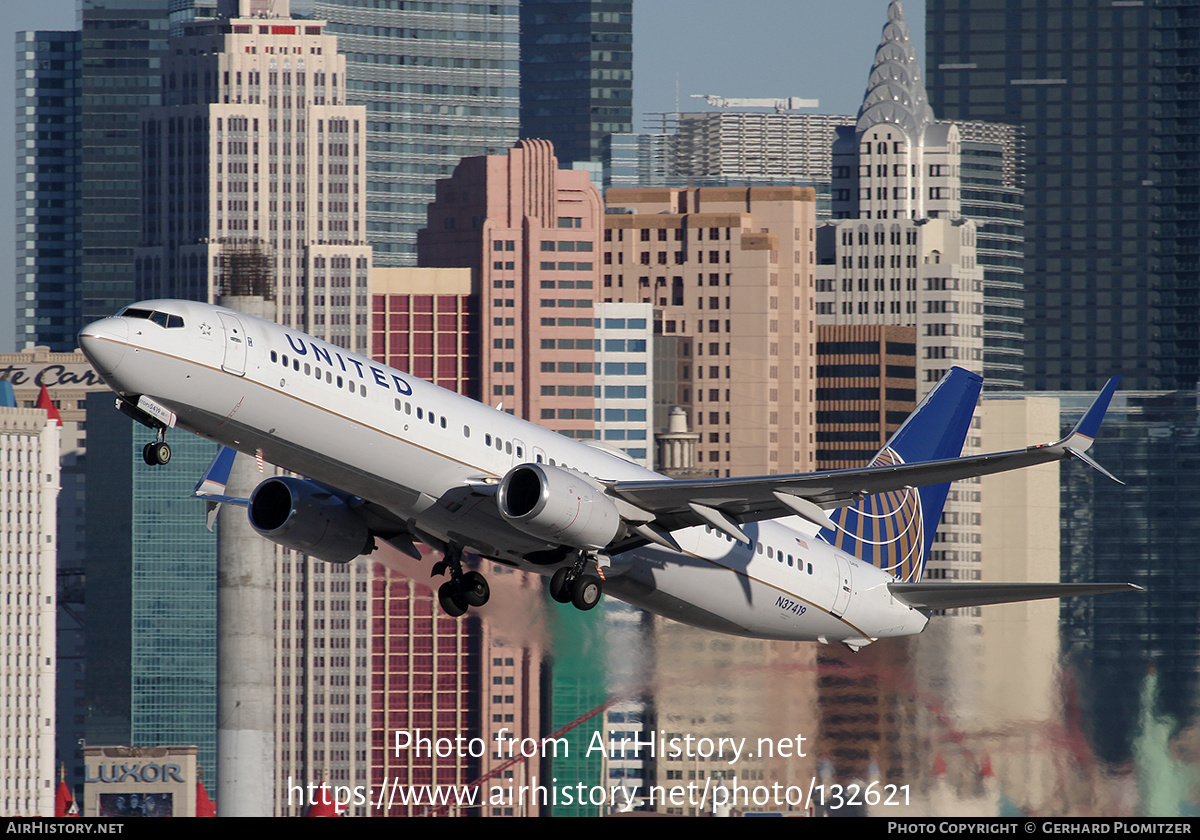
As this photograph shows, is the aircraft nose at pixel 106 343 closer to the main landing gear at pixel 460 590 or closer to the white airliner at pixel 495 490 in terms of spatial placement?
the white airliner at pixel 495 490

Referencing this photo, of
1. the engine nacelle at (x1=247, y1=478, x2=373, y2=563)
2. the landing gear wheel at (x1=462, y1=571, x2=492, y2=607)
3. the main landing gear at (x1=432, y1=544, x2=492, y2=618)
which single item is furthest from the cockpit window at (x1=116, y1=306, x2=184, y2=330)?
the landing gear wheel at (x1=462, y1=571, x2=492, y2=607)

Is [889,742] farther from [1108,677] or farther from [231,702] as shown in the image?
[231,702]

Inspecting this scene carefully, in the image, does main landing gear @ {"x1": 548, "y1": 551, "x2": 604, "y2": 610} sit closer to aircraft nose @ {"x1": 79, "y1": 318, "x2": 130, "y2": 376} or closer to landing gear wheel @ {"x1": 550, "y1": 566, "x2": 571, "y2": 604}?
landing gear wheel @ {"x1": 550, "y1": 566, "x2": 571, "y2": 604}

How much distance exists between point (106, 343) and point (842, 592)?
24.0m

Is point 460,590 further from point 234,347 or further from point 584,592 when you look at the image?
point 234,347

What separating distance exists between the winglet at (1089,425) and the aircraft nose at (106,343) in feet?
67.8

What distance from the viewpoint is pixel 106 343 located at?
4288cm

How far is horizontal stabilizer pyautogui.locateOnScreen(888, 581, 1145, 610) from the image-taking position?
5053 cm

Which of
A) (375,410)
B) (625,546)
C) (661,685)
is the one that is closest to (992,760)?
(661,685)

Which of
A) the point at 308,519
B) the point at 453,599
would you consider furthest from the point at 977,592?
the point at 308,519

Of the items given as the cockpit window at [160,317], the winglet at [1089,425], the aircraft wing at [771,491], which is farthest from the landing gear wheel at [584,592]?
the winglet at [1089,425]

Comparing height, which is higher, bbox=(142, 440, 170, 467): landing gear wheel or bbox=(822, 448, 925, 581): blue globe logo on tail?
bbox=(142, 440, 170, 467): landing gear wheel

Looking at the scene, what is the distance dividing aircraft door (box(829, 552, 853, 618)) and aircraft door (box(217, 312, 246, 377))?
20697 millimetres

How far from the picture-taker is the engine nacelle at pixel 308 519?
51406 millimetres
